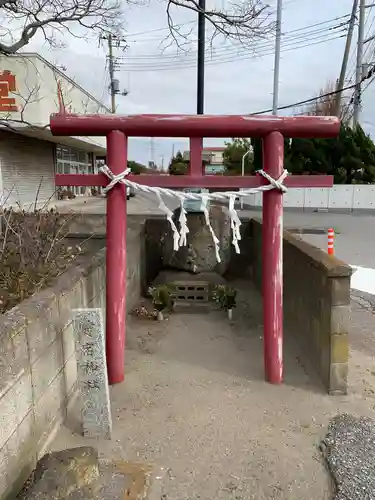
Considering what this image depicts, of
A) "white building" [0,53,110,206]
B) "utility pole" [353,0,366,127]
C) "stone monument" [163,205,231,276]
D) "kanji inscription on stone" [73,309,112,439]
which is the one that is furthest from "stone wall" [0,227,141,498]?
"utility pole" [353,0,366,127]

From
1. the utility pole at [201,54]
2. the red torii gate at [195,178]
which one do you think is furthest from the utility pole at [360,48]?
the red torii gate at [195,178]

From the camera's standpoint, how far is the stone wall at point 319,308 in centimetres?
344

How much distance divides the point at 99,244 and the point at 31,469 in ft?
11.9

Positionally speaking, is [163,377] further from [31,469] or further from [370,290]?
[370,290]

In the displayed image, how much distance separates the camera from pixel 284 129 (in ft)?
11.7

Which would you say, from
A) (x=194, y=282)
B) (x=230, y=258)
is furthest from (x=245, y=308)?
(x=230, y=258)

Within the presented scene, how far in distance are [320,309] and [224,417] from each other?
1197 mm

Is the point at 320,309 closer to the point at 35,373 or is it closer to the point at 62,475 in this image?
the point at 35,373

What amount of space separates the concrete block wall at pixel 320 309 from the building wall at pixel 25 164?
42.5 ft

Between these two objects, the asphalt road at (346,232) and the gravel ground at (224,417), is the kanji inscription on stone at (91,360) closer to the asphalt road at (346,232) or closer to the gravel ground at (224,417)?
the gravel ground at (224,417)

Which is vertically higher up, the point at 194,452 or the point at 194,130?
the point at 194,130

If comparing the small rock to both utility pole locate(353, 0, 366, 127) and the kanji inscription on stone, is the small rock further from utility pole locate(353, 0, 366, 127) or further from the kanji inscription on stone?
utility pole locate(353, 0, 366, 127)

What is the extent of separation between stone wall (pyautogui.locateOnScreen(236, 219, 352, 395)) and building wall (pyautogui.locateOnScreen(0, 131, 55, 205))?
12880 mm

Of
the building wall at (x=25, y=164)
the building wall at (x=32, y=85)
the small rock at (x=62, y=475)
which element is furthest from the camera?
the building wall at (x=25, y=164)
